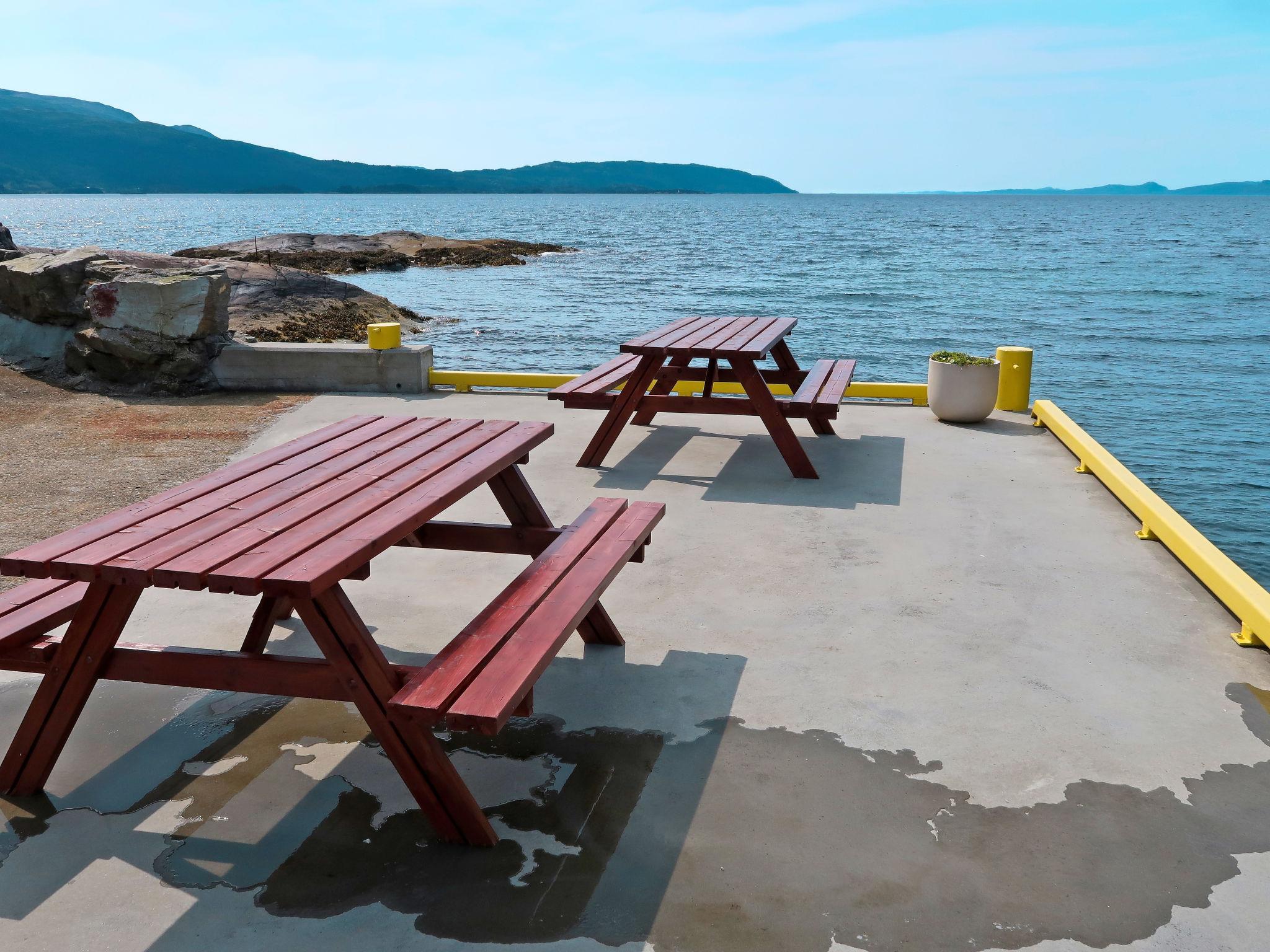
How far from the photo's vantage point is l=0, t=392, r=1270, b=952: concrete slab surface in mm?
2584

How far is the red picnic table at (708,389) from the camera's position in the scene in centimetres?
680

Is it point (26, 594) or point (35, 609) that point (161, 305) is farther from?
point (35, 609)

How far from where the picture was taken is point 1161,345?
25297mm

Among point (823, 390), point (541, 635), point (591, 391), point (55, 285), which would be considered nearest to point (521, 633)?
point (541, 635)

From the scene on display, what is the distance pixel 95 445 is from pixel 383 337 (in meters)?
Result: 2.72

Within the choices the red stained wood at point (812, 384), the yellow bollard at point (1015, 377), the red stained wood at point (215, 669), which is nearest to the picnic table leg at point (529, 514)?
the red stained wood at point (215, 669)

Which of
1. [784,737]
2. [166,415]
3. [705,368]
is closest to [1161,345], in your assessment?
[705,368]

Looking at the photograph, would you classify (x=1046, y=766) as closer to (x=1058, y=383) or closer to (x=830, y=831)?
(x=830, y=831)

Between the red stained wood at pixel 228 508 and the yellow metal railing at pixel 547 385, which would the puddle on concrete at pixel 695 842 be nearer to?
the red stained wood at pixel 228 508

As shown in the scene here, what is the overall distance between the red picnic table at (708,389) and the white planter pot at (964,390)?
0.83 m

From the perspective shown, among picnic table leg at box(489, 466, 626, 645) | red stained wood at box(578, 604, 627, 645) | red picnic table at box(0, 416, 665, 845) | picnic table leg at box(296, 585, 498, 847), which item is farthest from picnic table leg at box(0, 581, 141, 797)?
red stained wood at box(578, 604, 627, 645)

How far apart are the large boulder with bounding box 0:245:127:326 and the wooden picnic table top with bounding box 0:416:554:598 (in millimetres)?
7184

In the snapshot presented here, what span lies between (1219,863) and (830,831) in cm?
104

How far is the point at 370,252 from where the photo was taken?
47938 millimetres
